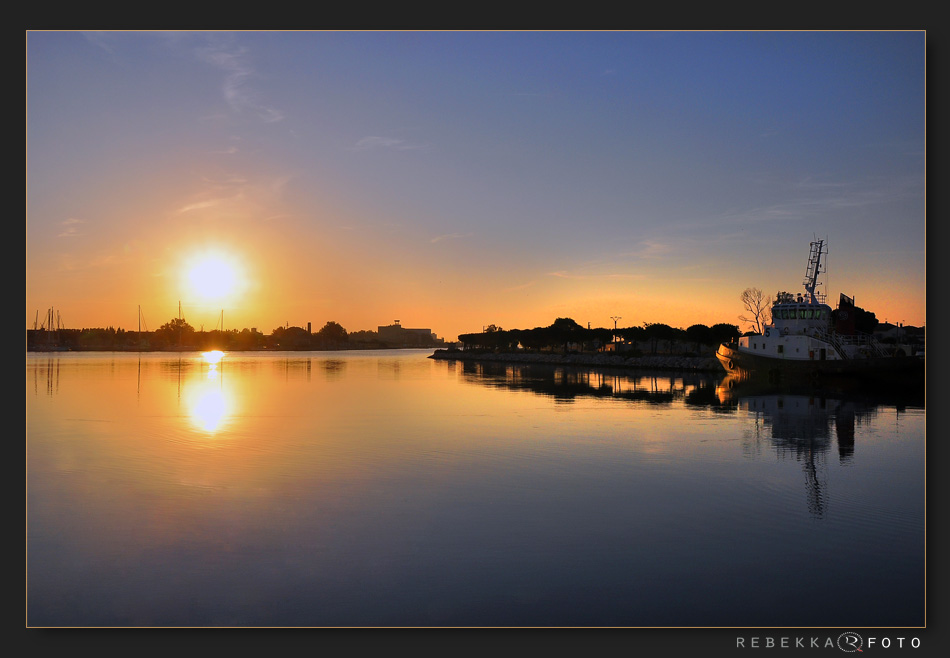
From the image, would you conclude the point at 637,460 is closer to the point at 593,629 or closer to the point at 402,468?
the point at 402,468

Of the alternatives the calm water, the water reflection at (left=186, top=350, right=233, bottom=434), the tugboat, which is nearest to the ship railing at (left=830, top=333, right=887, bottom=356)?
the tugboat

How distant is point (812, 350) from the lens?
44.3 metres

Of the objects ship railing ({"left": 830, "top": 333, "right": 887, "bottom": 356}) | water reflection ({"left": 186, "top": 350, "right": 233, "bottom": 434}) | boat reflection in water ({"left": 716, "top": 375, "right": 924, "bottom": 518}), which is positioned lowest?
water reflection ({"left": 186, "top": 350, "right": 233, "bottom": 434})

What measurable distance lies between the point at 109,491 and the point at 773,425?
1870 centimetres

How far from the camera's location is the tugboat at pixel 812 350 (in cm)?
4175

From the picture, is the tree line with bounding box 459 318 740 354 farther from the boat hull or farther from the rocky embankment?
the boat hull

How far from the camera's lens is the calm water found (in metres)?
7.64

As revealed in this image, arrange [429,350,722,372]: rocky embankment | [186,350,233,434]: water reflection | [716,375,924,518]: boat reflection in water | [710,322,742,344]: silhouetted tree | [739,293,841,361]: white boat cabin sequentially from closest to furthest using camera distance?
[716,375,924,518]: boat reflection in water
[186,350,233,434]: water reflection
[739,293,841,361]: white boat cabin
[429,350,722,372]: rocky embankment
[710,322,742,344]: silhouetted tree

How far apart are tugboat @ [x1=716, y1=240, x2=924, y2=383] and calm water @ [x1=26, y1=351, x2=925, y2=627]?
894 inches

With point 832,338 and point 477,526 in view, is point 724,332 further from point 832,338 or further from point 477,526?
point 477,526

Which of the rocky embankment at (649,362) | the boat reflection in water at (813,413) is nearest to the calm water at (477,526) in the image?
the boat reflection in water at (813,413)

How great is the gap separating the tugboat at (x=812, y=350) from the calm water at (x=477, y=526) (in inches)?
894

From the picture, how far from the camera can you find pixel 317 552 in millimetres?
9258

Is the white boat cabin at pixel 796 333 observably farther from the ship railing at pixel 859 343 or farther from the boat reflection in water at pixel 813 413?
the boat reflection in water at pixel 813 413
